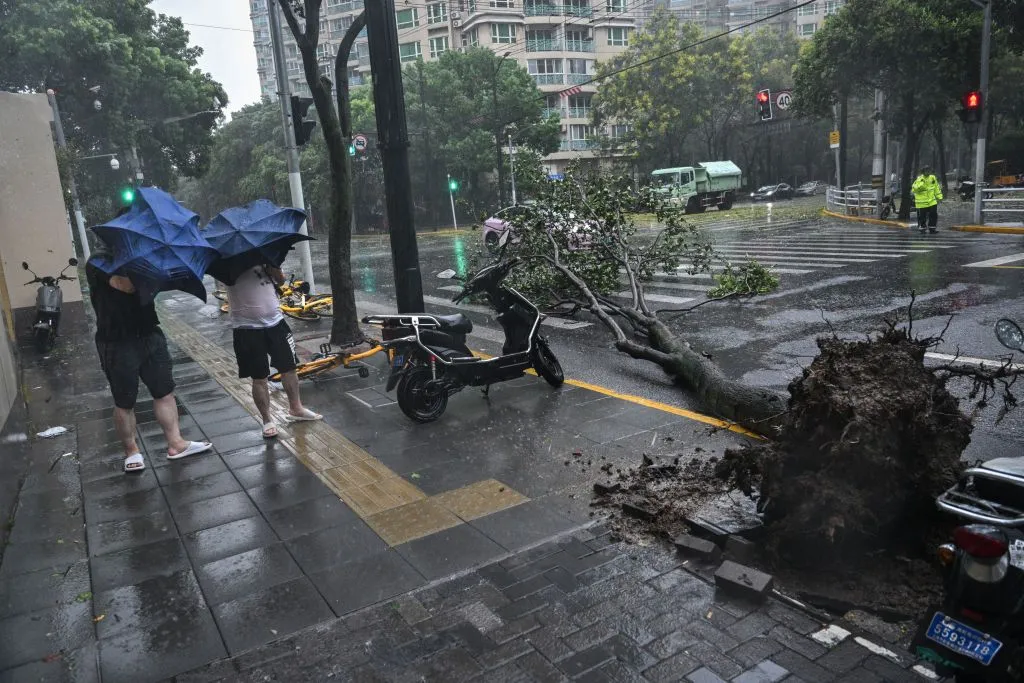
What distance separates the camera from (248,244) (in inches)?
235

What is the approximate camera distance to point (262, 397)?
6402 millimetres

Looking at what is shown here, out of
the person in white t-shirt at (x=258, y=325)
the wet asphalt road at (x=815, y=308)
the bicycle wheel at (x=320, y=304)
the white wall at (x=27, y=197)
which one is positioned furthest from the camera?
the bicycle wheel at (x=320, y=304)

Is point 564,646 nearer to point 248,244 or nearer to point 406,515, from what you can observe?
point 406,515

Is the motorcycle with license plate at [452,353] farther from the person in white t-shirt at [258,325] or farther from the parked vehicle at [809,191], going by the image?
the parked vehicle at [809,191]

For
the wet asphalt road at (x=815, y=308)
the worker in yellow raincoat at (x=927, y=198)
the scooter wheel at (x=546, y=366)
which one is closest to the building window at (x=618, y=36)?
the worker in yellow raincoat at (x=927, y=198)

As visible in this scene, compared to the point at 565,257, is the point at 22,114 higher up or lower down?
higher up

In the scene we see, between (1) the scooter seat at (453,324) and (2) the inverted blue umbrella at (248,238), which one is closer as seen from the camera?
(2) the inverted blue umbrella at (248,238)

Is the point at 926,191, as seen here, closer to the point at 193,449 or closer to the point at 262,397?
the point at 262,397

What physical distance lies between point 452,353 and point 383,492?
1.94 meters

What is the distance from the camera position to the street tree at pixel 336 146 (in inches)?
370

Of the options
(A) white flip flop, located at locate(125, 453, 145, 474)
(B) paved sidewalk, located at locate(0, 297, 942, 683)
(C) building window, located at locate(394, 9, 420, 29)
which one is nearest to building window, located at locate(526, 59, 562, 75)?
(C) building window, located at locate(394, 9, 420, 29)

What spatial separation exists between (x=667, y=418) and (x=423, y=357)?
86.4 inches

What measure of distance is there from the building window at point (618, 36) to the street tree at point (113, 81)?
34919mm

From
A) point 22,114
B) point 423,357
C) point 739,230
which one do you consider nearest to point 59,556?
point 423,357
